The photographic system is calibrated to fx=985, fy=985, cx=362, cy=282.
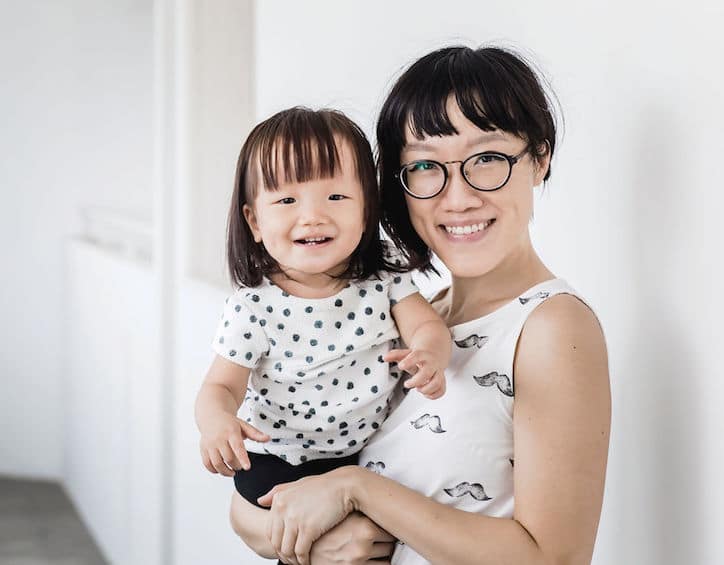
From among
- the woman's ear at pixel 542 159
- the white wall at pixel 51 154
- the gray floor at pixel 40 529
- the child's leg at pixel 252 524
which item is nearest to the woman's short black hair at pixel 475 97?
the woman's ear at pixel 542 159

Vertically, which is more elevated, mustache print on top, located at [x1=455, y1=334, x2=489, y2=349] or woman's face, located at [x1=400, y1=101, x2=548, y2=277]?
woman's face, located at [x1=400, y1=101, x2=548, y2=277]

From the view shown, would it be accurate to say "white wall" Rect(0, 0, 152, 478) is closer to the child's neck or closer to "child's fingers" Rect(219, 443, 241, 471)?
the child's neck

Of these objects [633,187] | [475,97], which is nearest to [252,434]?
[475,97]

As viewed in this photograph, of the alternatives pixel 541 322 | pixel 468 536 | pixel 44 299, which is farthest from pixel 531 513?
pixel 44 299

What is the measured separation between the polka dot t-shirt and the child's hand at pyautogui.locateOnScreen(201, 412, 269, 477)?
0.13 metres

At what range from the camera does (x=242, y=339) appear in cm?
133

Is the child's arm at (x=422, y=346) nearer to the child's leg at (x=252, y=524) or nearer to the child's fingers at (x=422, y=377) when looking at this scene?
the child's fingers at (x=422, y=377)

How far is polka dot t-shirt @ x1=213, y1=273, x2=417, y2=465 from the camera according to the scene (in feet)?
4.35

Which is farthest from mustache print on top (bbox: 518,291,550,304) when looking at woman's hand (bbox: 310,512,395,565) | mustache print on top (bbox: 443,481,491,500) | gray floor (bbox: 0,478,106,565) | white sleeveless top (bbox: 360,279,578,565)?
gray floor (bbox: 0,478,106,565)

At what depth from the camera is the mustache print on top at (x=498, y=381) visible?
120 centimetres

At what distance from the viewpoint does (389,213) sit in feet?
4.66

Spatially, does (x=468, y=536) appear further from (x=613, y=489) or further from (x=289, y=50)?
(x=289, y=50)

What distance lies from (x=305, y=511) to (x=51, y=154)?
14.2 feet

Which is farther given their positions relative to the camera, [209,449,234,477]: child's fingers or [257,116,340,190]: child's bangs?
[257,116,340,190]: child's bangs
